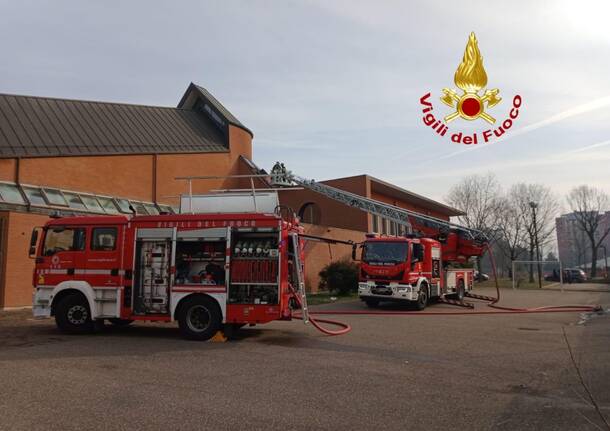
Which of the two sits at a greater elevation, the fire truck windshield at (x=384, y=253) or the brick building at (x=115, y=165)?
the brick building at (x=115, y=165)

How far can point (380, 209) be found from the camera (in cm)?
2508

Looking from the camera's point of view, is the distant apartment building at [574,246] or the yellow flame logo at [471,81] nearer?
the yellow flame logo at [471,81]

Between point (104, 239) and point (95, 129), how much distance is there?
15.2m

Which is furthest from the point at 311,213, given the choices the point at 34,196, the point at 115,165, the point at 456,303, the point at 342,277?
the point at 34,196

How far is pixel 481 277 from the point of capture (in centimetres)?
4309

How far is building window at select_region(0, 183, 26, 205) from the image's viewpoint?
60.0 feet

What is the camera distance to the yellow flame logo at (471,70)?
47.7ft

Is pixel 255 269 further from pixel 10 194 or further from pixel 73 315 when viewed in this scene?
pixel 10 194

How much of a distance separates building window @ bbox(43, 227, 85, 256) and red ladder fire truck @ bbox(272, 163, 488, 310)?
10244 mm

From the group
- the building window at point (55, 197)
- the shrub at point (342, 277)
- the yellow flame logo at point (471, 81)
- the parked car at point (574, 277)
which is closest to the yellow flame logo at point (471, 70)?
the yellow flame logo at point (471, 81)

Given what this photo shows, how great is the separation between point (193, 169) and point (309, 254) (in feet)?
26.6

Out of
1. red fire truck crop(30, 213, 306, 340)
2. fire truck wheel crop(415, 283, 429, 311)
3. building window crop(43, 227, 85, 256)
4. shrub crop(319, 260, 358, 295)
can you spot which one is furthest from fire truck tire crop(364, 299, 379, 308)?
building window crop(43, 227, 85, 256)

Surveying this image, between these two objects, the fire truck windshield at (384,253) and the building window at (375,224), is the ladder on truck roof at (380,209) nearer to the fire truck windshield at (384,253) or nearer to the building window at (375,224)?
the fire truck windshield at (384,253)

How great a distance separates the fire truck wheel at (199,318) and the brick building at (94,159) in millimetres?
9161
